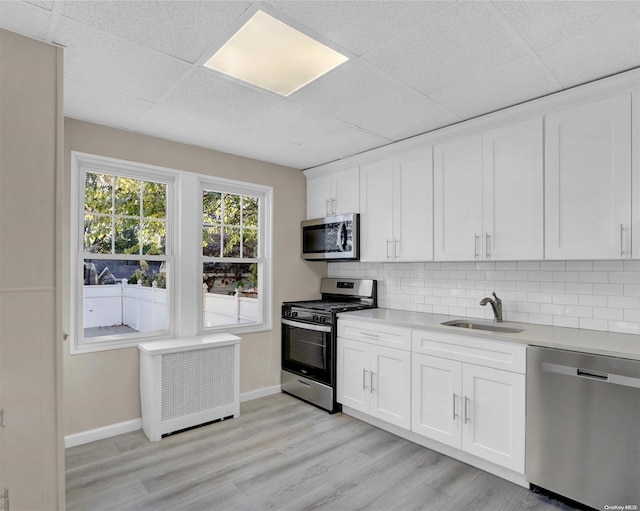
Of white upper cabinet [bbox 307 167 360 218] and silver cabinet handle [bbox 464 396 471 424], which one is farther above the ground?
white upper cabinet [bbox 307 167 360 218]

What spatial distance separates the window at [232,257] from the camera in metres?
3.63

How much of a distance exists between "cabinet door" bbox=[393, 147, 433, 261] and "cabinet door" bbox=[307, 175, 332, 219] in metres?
0.87

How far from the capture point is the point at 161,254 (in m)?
3.35

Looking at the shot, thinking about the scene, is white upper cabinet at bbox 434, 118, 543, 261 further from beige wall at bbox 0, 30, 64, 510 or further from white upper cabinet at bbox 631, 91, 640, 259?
beige wall at bbox 0, 30, 64, 510

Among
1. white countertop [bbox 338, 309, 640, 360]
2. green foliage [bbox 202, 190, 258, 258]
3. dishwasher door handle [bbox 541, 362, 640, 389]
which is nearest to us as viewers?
dishwasher door handle [bbox 541, 362, 640, 389]

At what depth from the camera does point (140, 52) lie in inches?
77.6

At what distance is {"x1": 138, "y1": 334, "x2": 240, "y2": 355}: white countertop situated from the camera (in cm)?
296

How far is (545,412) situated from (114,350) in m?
3.04

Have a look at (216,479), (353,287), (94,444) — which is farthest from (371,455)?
(94,444)

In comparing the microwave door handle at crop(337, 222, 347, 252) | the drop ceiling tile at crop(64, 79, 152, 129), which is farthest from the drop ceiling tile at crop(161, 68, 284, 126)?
the microwave door handle at crop(337, 222, 347, 252)

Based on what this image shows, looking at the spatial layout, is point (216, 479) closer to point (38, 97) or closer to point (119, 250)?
point (119, 250)

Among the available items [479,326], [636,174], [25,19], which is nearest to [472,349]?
[479,326]

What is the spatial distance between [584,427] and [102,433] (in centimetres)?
324

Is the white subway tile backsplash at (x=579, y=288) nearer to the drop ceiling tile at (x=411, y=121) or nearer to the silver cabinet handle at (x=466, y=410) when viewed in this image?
the silver cabinet handle at (x=466, y=410)
